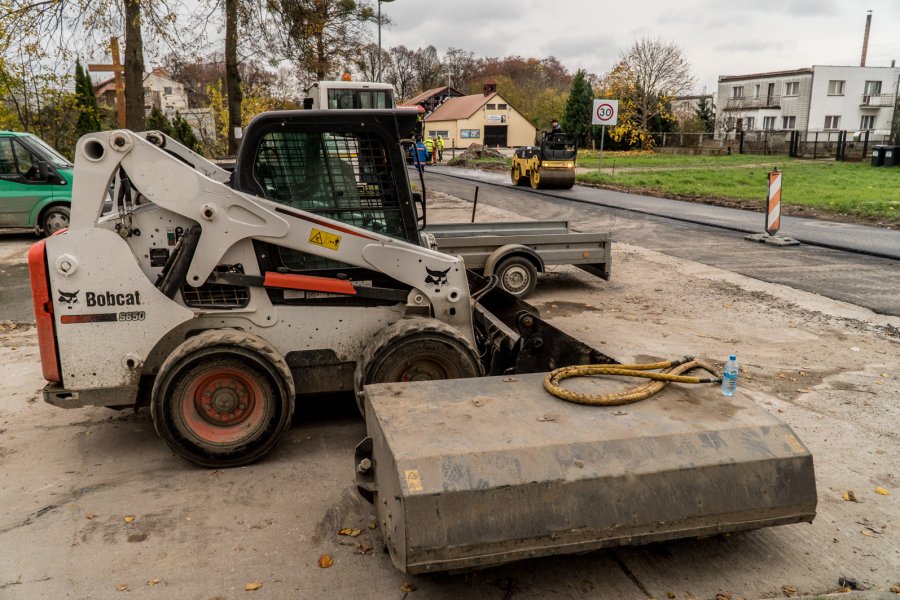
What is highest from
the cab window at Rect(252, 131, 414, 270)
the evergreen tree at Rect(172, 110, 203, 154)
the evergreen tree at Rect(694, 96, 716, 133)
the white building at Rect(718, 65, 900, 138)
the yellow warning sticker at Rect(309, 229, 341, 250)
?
the white building at Rect(718, 65, 900, 138)

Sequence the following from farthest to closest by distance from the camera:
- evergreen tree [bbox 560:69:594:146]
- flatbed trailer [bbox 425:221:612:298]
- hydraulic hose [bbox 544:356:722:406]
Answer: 1. evergreen tree [bbox 560:69:594:146]
2. flatbed trailer [bbox 425:221:612:298]
3. hydraulic hose [bbox 544:356:722:406]

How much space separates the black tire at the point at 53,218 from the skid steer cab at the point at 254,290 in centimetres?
1055

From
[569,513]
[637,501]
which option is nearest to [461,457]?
[569,513]

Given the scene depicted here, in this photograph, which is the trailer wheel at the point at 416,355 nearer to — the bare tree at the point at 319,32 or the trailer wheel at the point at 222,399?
the trailer wheel at the point at 222,399

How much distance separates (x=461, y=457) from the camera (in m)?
3.20

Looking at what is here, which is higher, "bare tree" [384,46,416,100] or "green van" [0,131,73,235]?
"bare tree" [384,46,416,100]

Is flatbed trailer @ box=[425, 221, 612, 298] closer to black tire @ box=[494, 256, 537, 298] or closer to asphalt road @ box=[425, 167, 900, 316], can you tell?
black tire @ box=[494, 256, 537, 298]

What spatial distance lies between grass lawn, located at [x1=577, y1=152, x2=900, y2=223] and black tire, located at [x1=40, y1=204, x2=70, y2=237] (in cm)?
1690

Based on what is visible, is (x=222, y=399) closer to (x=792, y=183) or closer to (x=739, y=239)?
(x=739, y=239)

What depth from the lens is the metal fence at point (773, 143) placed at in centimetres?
3762

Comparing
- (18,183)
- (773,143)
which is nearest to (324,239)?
(18,183)

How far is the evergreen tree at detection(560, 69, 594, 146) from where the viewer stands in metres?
56.5

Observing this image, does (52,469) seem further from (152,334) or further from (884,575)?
(884,575)

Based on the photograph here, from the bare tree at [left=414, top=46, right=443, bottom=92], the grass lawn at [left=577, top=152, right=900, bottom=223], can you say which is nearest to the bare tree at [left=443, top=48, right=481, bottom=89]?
the bare tree at [left=414, top=46, right=443, bottom=92]
